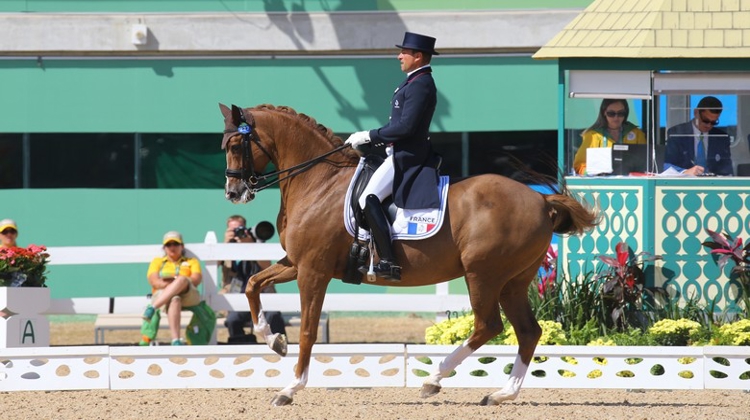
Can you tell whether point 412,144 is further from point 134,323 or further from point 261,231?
point 134,323

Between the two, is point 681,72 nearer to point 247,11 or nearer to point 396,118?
point 396,118

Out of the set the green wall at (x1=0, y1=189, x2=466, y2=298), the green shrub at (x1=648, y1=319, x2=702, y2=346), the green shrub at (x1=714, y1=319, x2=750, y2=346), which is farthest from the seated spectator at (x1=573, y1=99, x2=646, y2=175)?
the green wall at (x1=0, y1=189, x2=466, y2=298)

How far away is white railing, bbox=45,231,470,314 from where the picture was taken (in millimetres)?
13383

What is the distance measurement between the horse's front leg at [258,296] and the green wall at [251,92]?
303 inches

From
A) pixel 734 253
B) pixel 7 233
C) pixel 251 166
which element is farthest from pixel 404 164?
pixel 7 233

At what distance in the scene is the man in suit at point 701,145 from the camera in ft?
38.6

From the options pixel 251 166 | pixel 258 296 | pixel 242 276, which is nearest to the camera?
pixel 251 166

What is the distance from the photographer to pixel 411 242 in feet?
29.8

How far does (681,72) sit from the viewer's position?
38.8 feet

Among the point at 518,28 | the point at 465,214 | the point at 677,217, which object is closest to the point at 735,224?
the point at 677,217

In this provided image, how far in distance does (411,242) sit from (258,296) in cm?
120

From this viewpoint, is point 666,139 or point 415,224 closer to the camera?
point 415,224

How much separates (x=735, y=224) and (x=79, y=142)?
369 inches

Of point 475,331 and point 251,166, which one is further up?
point 251,166
